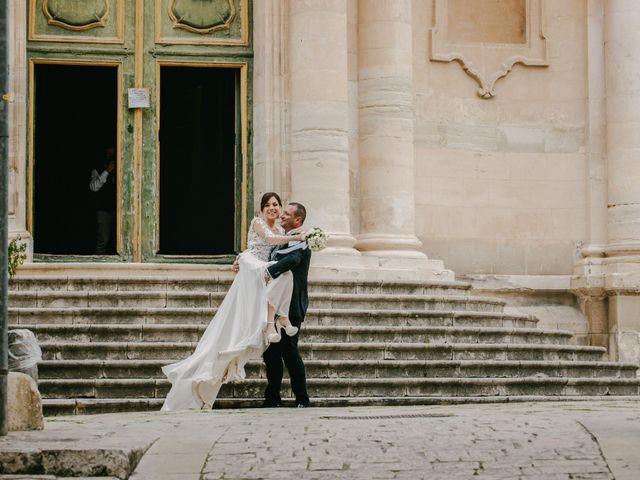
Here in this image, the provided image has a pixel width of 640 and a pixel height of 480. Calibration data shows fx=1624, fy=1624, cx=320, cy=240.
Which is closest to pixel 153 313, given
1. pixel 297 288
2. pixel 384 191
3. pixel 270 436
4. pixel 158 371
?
pixel 158 371

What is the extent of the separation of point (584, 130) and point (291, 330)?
8.00 meters

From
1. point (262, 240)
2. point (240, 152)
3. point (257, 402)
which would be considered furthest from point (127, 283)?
point (240, 152)

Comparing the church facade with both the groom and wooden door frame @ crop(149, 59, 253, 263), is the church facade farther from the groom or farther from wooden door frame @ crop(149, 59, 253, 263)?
the groom

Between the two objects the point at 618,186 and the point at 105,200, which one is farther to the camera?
the point at 105,200

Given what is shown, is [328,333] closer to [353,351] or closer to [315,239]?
[353,351]

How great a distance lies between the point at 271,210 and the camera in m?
14.4

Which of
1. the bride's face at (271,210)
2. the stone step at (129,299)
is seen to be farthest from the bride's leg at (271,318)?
the stone step at (129,299)

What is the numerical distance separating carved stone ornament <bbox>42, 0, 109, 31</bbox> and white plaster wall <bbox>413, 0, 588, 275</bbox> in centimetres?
384

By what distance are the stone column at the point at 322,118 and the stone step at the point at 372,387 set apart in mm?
3594

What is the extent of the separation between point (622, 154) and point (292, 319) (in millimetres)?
7514

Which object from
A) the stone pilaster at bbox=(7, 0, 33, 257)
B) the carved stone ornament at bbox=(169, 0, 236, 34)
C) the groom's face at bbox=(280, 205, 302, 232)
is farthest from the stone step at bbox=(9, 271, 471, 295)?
the carved stone ornament at bbox=(169, 0, 236, 34)

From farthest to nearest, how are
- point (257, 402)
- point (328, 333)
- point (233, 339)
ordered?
point (328, 333)
point (257, 402)
point (233, 339)

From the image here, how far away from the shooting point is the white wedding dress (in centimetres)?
1359

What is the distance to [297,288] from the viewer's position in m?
13.9
